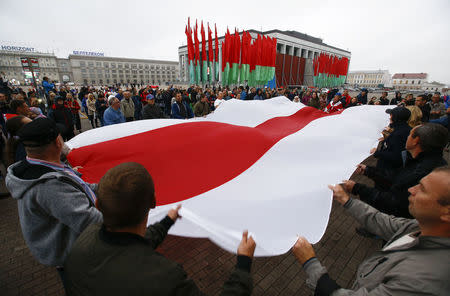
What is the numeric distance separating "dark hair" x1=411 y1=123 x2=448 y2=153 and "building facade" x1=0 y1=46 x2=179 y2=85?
66352 millimetres

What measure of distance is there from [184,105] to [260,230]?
5.58m

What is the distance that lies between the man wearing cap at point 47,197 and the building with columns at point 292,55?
150 ft

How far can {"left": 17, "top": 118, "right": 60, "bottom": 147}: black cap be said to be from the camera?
4.23 feet

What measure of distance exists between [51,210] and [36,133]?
492mm

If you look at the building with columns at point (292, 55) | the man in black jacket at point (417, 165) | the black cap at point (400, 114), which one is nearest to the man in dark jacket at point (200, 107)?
the black cap at point (400, 114)

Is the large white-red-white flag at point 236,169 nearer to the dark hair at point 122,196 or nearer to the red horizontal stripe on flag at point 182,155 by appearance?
the red horizontal stripe on flag at point 182,155

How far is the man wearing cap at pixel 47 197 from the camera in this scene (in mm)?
1258

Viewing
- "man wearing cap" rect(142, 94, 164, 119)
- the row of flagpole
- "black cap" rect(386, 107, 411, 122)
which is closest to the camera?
"black cap" rect(386, 107, 411, 122)

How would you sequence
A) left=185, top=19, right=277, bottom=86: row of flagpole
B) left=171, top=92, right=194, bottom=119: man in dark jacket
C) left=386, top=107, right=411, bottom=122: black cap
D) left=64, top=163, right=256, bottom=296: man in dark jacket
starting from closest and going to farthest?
left=64, top=163, right=256, bottom=296: man in dark jacket
left=386, top=107, right=411, bottom=122: black cap
left=171, top=92, right=194, bottom=119: man in dark jacket
left=185, top=19, right=277, bottom=86: row of flagpole

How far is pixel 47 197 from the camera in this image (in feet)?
4.10

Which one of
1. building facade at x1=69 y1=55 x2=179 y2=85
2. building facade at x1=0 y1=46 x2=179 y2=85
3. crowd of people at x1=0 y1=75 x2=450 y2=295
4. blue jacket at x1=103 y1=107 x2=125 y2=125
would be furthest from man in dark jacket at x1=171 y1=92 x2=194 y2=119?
building facade at x1=69 y1=55 x2=179 y2=85

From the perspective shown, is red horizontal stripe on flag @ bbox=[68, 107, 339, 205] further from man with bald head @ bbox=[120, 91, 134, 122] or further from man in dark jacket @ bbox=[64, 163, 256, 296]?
man with bald head @ bbox=[120, 91, 134, 122]

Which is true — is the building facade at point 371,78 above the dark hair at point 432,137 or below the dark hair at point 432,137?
above

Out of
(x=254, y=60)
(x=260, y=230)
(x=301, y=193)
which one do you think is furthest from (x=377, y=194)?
(x=254, y=60)
